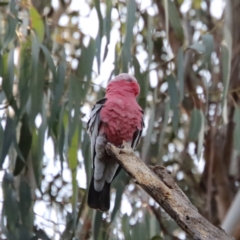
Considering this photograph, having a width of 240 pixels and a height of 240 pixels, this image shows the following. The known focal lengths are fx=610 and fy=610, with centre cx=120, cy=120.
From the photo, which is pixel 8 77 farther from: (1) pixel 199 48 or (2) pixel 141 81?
(1) pixel 199 48

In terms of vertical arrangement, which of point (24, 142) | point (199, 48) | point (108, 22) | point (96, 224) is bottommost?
point (96, 224)

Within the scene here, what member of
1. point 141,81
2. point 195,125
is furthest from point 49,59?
point 195,125

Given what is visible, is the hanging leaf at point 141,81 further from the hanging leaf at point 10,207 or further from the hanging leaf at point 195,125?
the hanging leaf at point 10,207

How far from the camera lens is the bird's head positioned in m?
2.26

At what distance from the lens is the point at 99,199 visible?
2.20 metres

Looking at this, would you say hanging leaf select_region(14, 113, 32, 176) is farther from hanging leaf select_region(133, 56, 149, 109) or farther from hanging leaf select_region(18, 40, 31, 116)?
hanging leaf select_region(133, 56, 149, 109)

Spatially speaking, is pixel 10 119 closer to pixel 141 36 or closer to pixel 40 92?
pixel 40 92

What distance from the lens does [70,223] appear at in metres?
2.71

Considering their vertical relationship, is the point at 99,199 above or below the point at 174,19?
below

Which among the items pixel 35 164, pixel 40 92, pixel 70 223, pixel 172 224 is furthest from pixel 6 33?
pixel 172 224

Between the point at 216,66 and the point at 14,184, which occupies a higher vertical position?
the point at 216,66

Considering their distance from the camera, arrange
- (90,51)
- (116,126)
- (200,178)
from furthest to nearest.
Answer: (200,178) < (90,51) < (116,126)

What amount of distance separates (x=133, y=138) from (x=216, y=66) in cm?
141

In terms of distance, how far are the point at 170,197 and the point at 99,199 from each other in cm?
67
